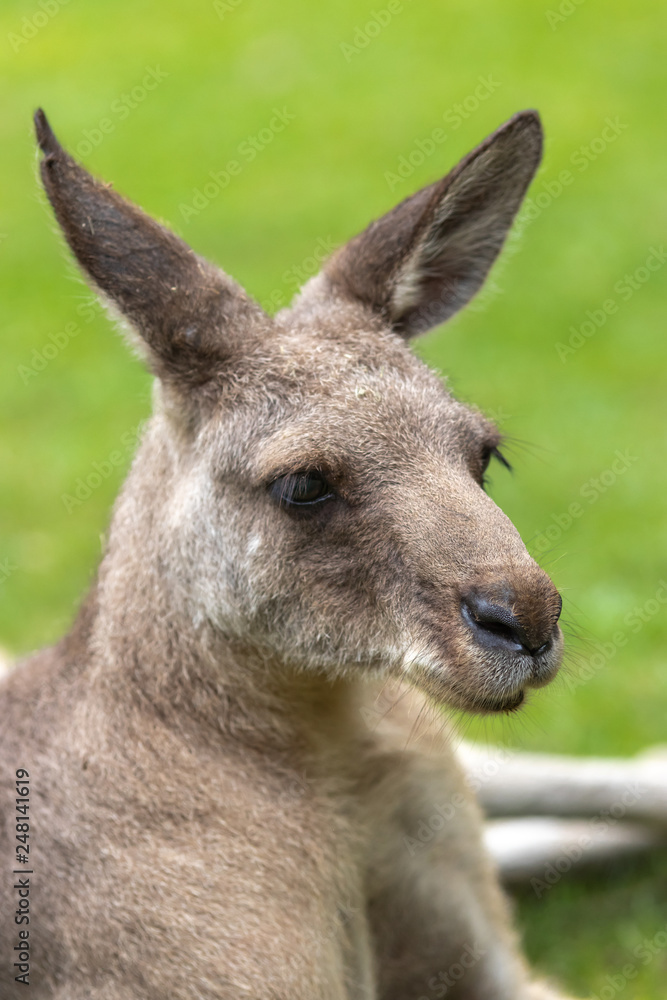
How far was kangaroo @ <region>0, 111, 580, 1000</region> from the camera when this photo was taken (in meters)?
3.67

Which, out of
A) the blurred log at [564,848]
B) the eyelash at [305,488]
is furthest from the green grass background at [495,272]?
the eyelash at [305,488]

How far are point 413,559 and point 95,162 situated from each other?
12562 millimetres

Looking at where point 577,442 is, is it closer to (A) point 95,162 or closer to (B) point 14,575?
(B) point 14,575

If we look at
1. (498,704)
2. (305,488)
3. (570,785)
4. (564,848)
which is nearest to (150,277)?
(305,488)

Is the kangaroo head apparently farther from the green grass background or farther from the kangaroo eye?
the green grass background

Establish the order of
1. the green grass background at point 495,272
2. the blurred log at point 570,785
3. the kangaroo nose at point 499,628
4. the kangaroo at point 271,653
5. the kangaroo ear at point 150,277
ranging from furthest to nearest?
the green grass background at point 495,272 < the blurred log at point 570,785 < the kangaroo ear at point 150,277 < the kangaroo at point 271,653 < the kangaroo nose at point 499,628

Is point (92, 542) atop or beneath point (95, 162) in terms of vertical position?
beneath

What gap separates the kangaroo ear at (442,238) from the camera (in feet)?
13.8

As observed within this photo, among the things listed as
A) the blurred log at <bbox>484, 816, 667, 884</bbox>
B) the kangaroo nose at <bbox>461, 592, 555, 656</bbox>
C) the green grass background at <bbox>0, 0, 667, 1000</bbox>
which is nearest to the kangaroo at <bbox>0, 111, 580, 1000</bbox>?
the kangaroo nose at <bbox>461, 592, 555, 656</bbox>

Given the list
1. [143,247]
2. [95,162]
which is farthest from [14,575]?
[95,162]

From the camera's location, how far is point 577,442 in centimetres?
970

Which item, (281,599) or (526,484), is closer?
(281,599)

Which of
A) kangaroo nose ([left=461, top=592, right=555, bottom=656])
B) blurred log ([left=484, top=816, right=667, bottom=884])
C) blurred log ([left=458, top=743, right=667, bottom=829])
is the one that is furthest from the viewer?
blurred log ([left=484, top=816, right=667, bottom=884])

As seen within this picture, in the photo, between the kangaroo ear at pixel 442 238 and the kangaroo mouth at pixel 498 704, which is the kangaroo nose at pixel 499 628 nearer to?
the kangaroo mouth at pixel 498 704
